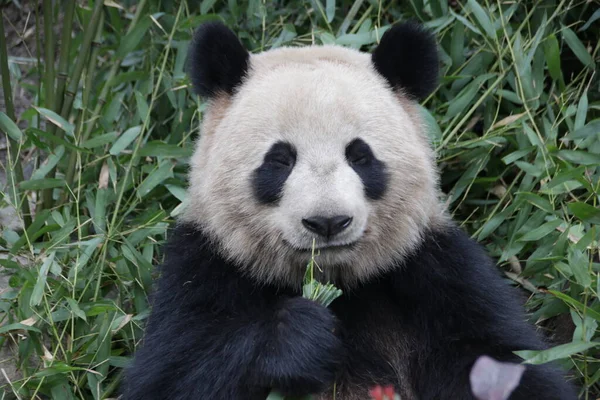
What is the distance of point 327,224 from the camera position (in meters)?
3.51

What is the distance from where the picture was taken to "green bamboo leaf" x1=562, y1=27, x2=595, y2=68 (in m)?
5.54

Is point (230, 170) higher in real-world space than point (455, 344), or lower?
higher

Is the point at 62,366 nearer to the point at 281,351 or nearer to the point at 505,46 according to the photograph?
the point at 281,351

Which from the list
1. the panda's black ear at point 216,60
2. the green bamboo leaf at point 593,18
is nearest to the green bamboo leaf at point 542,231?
the green bamboo leaf at point 593,18

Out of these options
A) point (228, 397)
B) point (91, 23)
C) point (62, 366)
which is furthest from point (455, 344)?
point (91, 23)

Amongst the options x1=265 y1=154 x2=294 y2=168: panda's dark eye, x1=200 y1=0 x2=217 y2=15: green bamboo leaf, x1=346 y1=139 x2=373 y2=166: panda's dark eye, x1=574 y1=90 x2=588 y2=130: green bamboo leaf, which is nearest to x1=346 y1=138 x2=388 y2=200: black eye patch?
x1=346 y1=139 x2=373 y2=166: panda's dark eye

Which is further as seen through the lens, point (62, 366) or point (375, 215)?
point (62, 366)

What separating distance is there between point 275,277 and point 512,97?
87.5 inches

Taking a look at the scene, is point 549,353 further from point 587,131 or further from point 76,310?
point 76,310

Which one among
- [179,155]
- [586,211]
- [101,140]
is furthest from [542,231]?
[101,140]

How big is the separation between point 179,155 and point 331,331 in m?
1.88

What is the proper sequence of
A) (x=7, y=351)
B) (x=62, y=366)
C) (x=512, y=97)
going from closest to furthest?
(x=62, y=366) → (x=7, y=351) → (x=512, y=97)

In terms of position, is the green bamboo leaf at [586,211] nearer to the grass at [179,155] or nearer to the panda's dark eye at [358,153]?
the grass at [179,155]

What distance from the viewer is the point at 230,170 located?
13.0ft
